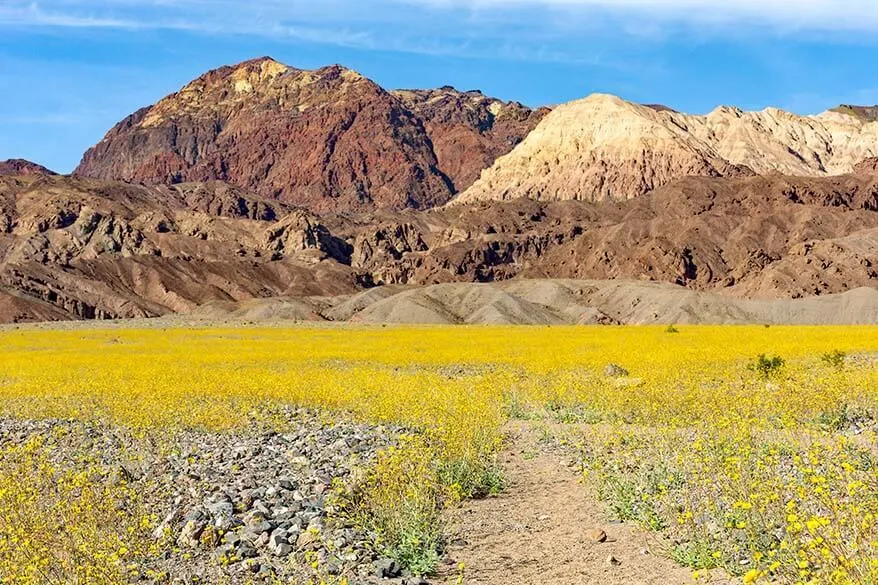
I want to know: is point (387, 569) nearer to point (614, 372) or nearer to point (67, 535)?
point (67, 535)

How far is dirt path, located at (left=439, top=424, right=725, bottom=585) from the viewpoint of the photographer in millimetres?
8805

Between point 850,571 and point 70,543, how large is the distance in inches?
280

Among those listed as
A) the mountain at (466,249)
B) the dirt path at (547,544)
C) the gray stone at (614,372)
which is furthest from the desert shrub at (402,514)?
the mountain at (466,249)

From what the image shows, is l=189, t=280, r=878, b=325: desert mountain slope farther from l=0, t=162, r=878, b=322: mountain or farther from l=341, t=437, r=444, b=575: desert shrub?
l=341, t=437, r=444, b=575: desert shrub

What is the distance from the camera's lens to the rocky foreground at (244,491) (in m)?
8.76

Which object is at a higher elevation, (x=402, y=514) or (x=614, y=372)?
(x=402, y=514)

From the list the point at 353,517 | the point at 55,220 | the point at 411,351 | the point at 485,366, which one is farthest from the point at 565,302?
the point at 55,220

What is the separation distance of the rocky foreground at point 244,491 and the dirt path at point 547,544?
49.8 inches

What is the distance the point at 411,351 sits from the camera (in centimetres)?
4769

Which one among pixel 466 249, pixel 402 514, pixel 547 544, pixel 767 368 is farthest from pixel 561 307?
pixel 402 514

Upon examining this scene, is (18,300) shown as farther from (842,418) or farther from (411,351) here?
(842,418)

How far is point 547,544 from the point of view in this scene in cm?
1007

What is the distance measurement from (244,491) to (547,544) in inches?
181

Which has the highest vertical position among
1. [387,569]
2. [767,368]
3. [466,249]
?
[466,249]
